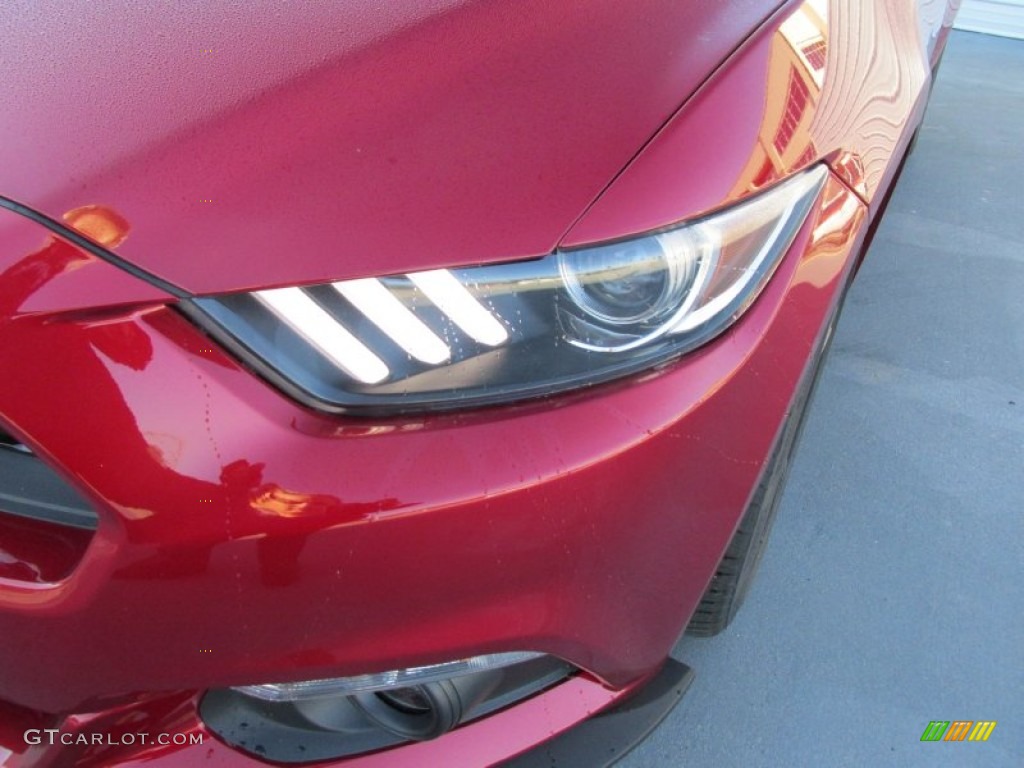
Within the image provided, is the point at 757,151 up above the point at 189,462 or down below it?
above

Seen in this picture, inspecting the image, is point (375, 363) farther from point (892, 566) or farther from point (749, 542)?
point (892, 566)

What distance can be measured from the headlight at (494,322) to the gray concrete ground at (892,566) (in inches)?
36.4

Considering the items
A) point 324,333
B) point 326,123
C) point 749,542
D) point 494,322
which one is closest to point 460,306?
point 494,322

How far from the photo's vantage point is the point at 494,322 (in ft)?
3.22

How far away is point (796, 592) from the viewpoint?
6.09 feet

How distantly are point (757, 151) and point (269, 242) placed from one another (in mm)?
618

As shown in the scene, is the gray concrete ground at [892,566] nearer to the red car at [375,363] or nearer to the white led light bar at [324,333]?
the red car at [375,363]

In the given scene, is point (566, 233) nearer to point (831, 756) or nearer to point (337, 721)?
point (337, 721)

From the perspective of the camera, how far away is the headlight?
36.6 inches

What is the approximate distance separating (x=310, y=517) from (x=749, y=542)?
826 mm

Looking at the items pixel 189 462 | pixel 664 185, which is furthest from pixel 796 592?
pixel 189 462

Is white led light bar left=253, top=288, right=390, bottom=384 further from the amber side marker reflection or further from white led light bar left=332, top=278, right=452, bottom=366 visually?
the amber side marker reflection

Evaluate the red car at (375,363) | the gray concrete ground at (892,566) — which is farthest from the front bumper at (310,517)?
the gray concrete ground at (892,566)

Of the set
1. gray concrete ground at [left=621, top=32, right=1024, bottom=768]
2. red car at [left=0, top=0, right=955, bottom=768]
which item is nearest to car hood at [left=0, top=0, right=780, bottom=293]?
red car at [left=0, top=0, right=955, bottom=768]
